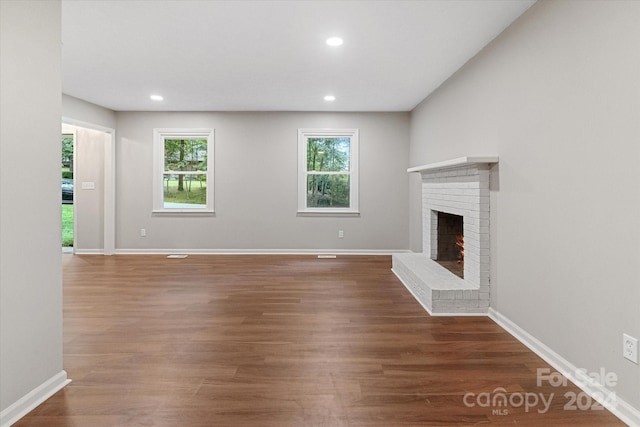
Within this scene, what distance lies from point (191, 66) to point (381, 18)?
7.51 ft

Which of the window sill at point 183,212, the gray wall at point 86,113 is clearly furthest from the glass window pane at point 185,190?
the gray wall at point 86,113

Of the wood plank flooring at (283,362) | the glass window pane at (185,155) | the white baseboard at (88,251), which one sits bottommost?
the wood plank flooring at (283,362)

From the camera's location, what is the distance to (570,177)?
7.80 feet

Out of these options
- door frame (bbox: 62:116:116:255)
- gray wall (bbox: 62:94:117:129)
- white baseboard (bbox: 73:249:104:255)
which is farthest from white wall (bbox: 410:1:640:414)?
white baseboard (bbox: 73:249:104:255)

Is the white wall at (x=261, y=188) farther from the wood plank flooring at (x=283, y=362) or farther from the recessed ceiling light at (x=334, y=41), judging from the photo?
the recessed ceiling light at (x=334, y=41)

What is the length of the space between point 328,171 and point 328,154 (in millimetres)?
306

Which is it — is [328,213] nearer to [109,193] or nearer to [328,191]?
[328,191]

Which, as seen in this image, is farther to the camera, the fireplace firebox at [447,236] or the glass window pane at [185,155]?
the glass window pane at [185,155]

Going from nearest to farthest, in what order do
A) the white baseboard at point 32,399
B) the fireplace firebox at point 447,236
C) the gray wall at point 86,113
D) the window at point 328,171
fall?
the white baseboard at point 32,399 → the fireplace firebox at point 447,236 → the gray wall at point 86,113 → the window at point 328,171

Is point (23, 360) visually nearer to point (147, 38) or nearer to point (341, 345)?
point (341, 345)

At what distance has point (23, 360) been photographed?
6.35 ft

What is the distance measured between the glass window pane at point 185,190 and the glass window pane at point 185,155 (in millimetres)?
145

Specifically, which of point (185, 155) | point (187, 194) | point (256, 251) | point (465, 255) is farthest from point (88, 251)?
point (465, 255)

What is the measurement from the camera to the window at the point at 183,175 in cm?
699
